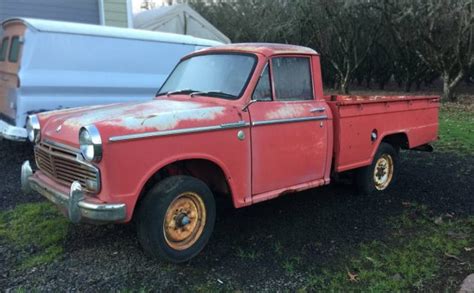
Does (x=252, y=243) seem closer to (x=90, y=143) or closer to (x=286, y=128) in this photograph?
(x=286, y=128)

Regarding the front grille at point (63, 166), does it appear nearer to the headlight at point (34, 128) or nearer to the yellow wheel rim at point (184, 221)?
the headlight at point (34, 128)

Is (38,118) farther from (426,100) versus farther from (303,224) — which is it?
(426,100)

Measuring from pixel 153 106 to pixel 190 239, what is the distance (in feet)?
4.19

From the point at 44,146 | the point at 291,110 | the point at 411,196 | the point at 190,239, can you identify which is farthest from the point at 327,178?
the point at 44,146

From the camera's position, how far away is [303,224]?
480cm

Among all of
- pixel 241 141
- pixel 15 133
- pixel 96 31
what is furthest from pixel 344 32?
pixel 241 141

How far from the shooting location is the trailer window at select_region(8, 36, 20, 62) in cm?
706

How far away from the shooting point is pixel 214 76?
15.3 ft

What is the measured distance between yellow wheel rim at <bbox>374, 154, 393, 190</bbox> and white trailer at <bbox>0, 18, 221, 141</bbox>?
170 inches

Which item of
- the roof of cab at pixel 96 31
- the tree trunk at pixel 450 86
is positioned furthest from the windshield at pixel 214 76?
the tree trunk at pixel 450 86

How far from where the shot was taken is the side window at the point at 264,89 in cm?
442

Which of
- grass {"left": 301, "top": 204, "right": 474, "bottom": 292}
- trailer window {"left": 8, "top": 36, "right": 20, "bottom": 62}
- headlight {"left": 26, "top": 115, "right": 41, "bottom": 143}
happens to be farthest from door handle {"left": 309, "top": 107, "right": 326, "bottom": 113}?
trailer window {"left": 8, "top": 36, "right": 20, "bottom": 62}

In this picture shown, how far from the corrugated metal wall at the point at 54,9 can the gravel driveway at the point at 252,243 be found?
490 centimetres

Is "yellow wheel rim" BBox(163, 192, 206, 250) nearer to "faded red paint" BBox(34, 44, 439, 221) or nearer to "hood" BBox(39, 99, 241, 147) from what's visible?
"faded red paint" BBox(34, 44, 439, 221)
